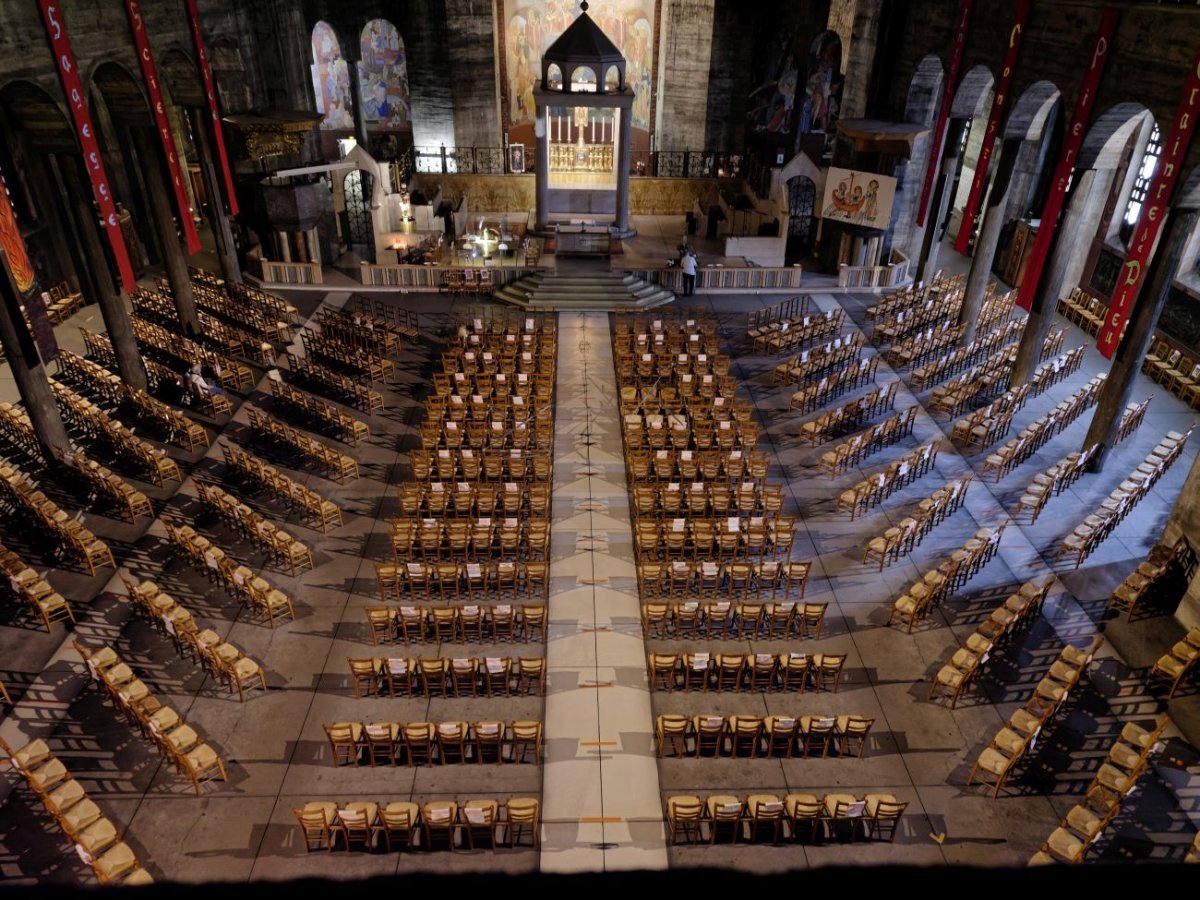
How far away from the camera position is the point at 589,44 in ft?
104

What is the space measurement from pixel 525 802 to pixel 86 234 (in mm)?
18439

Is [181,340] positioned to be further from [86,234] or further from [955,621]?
[955,621]

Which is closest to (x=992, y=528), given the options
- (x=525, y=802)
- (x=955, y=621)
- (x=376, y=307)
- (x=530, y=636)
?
(x=955, y=621)

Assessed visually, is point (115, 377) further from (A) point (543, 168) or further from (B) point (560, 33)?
(B) point (560, 33)

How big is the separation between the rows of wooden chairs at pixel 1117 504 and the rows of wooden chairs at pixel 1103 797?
5086 mm

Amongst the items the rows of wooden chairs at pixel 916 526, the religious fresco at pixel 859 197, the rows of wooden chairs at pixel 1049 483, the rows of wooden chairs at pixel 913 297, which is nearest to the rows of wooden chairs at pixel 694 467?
the rows of wooden chairs at pixel 916 526

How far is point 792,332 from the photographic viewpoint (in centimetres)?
2683

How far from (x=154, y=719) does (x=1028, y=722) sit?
1334 cm

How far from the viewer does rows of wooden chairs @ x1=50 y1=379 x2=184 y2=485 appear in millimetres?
19594

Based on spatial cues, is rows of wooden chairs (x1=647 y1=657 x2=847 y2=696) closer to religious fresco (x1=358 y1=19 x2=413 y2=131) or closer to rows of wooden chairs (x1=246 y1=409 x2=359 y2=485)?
rows of wooden chairs (x1=246 y1=409 x2=359 y2=485)

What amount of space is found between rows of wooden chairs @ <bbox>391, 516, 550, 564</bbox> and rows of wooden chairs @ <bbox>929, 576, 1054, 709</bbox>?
768 cm

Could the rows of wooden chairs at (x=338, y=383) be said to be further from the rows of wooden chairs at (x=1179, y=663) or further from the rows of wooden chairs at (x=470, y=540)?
the rows of wooden chairs at (x=1179, y=663)

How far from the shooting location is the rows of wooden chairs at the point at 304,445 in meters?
19.9

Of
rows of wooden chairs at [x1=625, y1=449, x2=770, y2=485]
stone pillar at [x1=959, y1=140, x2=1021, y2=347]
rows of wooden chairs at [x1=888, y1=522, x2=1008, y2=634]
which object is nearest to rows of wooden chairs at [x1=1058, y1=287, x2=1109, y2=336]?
stone pillar at [x1=959, y1=140, x2=1021, y2=347]
